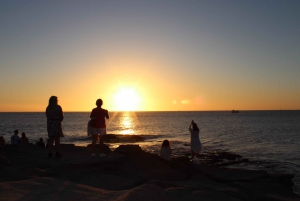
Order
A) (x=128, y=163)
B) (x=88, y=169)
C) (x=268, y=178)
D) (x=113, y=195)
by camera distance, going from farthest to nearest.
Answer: (x=268, y=178) < (x=128, y=163) < (x=88, y=169) < (x=113, y=195)

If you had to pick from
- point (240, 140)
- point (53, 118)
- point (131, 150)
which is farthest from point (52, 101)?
point (240, 140)

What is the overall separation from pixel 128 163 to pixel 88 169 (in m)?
1.82

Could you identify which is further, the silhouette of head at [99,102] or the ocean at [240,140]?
the ocean at [240,140]

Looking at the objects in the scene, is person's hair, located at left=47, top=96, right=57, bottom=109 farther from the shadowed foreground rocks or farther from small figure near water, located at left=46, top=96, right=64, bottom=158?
the shadowed foreground rocks

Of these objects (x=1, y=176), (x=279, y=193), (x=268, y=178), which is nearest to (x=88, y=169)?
(x=1, y=176)

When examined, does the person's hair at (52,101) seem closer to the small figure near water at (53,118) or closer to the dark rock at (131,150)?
the small figure near water at (53,118)

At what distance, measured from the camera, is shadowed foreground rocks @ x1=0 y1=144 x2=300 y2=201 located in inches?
212

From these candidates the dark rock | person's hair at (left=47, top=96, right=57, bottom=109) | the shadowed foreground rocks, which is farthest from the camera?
the dark rock

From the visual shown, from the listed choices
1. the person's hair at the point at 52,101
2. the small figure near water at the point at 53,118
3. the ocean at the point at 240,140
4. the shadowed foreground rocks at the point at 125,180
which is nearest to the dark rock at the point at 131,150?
the shadowed foreground rocks at the point at 125,180

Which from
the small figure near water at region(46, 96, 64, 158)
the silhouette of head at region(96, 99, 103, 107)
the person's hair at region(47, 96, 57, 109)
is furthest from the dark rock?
the person's hair at region(47, 96, 57, 109)

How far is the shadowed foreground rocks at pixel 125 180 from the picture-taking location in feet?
17.6

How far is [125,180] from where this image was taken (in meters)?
7.85

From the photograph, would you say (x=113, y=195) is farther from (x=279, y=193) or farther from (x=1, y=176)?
(x=279, y=193)

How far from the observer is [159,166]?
10227mm
